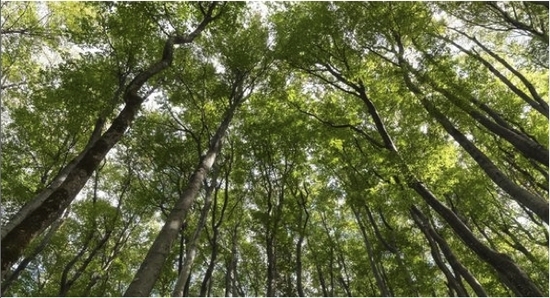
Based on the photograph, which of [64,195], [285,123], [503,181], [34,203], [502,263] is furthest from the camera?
[285,123]

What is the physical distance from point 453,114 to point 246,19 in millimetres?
9227

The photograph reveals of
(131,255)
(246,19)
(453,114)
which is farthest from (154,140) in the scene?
(453,114)

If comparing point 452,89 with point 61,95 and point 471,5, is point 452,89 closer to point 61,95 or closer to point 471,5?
point 471,5

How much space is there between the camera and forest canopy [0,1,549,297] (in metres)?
10.6

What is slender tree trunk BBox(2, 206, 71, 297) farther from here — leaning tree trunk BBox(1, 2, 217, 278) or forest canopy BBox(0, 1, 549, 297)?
leaning tree trunk BBox(1, 2, 217, 278)

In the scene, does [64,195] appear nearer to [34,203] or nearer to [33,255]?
[34,203]

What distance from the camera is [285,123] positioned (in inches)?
635

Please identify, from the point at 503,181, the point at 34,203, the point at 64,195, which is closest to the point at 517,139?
the point at 503,181

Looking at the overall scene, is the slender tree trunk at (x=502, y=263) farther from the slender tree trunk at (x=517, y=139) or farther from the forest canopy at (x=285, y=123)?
the slender tree trunk at (x=517, y=139)

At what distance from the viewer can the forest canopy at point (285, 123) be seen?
10.6 meters

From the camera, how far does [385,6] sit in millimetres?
11742

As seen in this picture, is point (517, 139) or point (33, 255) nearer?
point (517, 139)

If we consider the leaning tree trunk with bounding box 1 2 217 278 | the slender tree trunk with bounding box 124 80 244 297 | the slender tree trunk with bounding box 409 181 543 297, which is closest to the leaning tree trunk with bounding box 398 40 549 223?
the slender tree trunk with bounding box 409 181 543 297

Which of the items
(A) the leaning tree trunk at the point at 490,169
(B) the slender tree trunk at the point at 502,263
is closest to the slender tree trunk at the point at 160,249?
(B) the slender tree trunk at the point at 502,263
